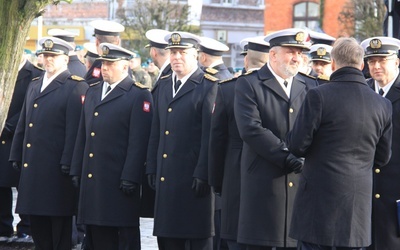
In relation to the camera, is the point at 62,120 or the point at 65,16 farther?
the point at 65,16

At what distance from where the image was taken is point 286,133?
27.1ft

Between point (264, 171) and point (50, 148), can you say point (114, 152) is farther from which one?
point (264, 171)

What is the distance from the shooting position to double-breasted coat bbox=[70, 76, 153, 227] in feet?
32.2

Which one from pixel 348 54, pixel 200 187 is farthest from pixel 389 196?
pixel 200 187

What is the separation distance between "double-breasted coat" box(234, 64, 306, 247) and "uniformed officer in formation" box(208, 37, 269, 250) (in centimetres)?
36

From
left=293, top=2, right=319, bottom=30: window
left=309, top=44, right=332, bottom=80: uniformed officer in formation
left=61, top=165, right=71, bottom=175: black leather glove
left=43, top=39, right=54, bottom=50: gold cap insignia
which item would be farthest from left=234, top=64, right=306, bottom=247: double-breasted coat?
left=293, top=2, right=319, bottom=30: window

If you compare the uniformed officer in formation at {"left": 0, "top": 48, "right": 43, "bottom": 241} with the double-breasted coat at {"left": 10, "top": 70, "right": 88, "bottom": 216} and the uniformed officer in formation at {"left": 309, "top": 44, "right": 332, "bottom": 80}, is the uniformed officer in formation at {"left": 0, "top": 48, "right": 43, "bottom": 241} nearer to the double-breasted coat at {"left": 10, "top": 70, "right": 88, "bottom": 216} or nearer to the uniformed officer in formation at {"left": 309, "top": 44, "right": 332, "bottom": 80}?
the double-breasted coat at {"left": 10, "top": 70, "right": 88, "bottom": 216}

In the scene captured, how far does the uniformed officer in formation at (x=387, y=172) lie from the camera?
27.5ft

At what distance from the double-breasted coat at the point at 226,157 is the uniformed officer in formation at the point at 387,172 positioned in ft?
3.77

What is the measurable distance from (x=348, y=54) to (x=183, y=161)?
7.45ft

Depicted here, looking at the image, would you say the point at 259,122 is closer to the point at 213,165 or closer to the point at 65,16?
the point at 213,165

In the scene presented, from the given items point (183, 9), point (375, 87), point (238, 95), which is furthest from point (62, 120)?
point (183, 9)

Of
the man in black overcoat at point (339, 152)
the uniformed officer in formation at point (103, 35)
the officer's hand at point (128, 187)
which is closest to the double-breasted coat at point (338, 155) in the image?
the man in black overcoat at point (339, 152)

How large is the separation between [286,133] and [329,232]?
1.02m
